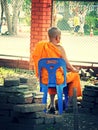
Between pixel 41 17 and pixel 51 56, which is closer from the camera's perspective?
pixel 51 56

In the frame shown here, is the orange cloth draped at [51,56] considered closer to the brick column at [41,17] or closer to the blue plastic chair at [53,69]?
the blue plastic chair at [53,69]

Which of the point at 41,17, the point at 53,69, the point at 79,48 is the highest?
the point at 41,17

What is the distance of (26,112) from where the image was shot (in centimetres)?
566

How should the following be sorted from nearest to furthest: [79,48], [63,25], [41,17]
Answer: [41,17] → [63,25] → [79,48]

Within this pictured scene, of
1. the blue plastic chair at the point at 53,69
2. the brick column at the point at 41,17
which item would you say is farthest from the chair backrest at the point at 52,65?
the brick column at the point at 41,17

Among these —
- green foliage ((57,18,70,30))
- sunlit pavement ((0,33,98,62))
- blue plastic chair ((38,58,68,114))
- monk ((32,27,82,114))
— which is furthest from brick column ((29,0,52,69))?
blue plastic chair ((38,58,68,114))

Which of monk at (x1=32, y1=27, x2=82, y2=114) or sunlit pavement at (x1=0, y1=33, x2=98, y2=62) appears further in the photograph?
sunlit pavement at (x1=0, y1=33, x2=98, y2=62)

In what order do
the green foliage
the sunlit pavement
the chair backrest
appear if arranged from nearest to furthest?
the chair backrest → the green foliage → the sunlit pavement

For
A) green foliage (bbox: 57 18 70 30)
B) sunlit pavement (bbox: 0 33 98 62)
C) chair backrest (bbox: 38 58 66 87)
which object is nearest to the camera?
chair backrest (bbox: 38 58 66 87)

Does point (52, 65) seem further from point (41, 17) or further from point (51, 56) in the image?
point (41, 17)

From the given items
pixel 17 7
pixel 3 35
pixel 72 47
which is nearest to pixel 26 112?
pixel 72 47

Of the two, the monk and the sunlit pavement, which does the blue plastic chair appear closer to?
the monk


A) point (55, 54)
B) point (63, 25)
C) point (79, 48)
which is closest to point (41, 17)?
point (63, 25)

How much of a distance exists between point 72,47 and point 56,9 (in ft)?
15.0
